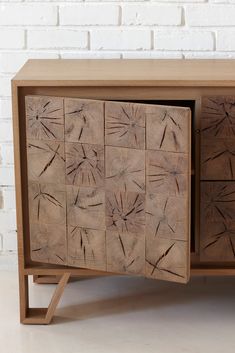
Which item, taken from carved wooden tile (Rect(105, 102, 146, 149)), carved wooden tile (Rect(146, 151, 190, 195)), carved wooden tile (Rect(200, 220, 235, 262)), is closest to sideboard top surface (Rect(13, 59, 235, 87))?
carved wooden tile (Rect(105, 102, 146, 149))

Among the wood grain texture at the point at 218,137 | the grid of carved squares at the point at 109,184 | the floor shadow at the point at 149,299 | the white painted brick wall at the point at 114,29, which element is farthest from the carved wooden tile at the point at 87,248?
the white painted brick wall at the point at 114,29

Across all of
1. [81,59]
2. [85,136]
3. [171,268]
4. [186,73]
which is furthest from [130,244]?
[81,59]

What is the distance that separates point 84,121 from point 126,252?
38 centimetres

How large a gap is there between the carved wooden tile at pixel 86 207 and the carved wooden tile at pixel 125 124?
159 mm

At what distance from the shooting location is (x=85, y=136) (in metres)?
2.37

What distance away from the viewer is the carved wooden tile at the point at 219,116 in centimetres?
240

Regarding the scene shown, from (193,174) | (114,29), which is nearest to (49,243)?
(193,174)

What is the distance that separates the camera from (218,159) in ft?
7.99

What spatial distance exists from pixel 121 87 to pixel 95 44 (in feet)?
1.64

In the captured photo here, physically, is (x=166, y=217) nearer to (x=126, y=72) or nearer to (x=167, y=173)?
(x=167, y=173)

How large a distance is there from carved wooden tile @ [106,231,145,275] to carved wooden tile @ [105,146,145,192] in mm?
134

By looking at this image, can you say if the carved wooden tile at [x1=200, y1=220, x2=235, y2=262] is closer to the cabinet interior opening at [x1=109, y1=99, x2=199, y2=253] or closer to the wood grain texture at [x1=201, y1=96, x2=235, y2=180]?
the cabinet interior opening at [x1=109, y1=99, x2=199, y2=253]

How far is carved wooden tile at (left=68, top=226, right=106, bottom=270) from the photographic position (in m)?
2.43

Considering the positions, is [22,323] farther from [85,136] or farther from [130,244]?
[85,136]
